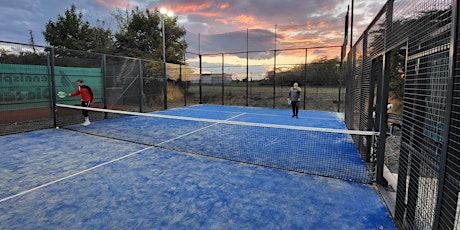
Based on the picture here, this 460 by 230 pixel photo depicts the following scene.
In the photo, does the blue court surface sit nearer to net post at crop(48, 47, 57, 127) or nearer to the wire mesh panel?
the wire mesh panel

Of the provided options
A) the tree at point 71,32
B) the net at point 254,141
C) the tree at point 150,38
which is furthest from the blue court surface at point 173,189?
the tree at point 71,32

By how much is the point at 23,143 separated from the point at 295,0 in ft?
54.1

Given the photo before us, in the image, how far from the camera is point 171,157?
Result: 5.48 m

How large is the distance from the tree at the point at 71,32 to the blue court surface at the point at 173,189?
63.2 ft

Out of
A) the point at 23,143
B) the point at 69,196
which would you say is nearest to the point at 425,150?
the point at 69,196

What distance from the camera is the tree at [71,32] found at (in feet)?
71.4

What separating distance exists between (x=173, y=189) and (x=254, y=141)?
355 centimetres

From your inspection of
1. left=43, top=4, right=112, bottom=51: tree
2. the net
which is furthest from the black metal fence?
left=43, top=4, right=112, bottom=51: tree

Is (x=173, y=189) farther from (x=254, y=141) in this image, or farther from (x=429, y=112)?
(x=254, y=141)

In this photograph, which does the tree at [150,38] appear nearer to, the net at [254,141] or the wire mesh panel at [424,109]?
the net at [254,141]

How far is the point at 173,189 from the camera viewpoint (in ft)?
12.5

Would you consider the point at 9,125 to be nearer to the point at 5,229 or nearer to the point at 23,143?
the point at 23,143

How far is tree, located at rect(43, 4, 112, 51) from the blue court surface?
63.2 feet

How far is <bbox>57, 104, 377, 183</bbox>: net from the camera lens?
4.88m
